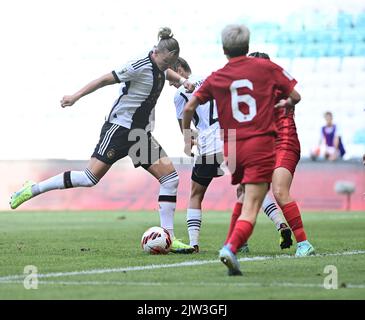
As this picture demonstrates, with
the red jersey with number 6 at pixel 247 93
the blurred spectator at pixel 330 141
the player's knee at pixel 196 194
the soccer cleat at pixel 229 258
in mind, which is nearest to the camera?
the soccer cleat at pixel 229 258

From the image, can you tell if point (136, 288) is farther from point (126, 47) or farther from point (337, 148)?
point (126, 47)

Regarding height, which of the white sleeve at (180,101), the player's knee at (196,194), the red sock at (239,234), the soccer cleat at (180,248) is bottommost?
the red sock at (239,234)

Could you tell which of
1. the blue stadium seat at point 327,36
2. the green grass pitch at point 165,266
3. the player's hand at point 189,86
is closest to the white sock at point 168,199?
the green grass pitch at point 165,266

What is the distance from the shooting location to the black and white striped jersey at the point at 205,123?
9570mm

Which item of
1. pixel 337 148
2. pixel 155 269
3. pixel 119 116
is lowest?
pixel 155 269

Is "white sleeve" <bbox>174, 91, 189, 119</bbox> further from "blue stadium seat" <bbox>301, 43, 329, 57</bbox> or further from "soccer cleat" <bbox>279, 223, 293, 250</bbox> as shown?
"blue stadium seat" <bbox>301, 43, 329, 57</bbox>

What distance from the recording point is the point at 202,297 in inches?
224

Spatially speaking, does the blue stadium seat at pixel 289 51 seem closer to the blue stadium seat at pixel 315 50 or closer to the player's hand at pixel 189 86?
the blue stadium seat at pixel 315 50

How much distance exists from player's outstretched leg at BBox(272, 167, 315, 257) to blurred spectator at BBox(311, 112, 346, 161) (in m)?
13.0

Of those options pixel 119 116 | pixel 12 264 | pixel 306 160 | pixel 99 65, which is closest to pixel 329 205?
pixel 306 160

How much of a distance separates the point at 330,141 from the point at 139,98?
13020 millimetres

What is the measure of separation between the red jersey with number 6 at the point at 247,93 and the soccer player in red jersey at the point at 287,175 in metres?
1.54

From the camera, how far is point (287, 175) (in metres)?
8.90

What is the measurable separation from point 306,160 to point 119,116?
→ 11.0 m
